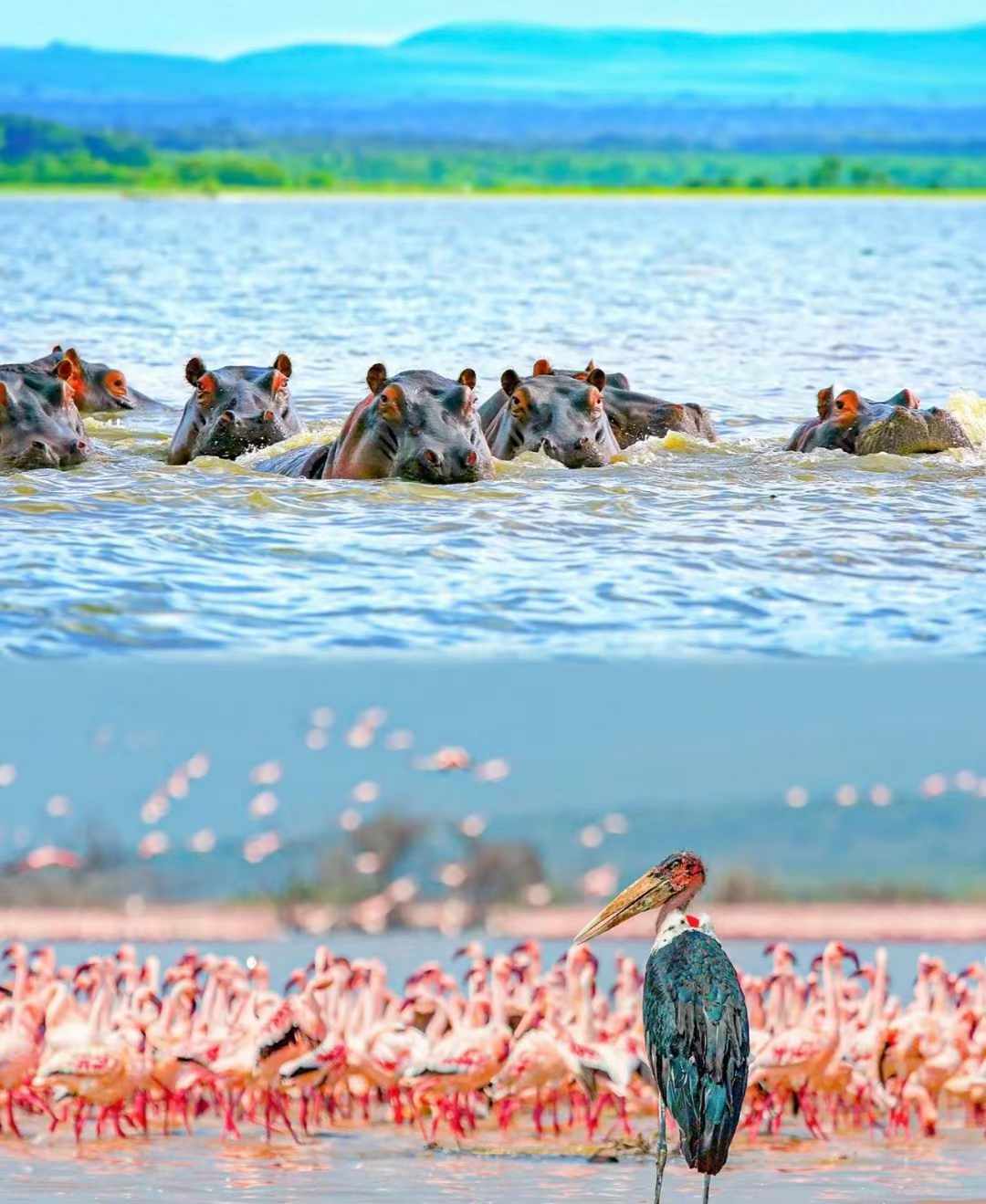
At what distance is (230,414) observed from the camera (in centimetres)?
996

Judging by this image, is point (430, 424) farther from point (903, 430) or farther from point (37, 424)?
point (903, 430)

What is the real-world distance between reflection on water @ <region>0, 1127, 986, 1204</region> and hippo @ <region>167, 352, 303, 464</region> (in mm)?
2996

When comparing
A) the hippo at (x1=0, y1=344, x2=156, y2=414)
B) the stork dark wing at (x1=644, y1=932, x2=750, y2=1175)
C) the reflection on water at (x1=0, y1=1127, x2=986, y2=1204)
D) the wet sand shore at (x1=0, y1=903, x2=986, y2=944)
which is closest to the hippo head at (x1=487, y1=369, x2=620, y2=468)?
the reflection on water at (x1=0, y1=1127, x2=986, y2=1204)

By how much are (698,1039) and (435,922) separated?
11.1 metres

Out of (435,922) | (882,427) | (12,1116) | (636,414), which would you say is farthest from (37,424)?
(435,922)

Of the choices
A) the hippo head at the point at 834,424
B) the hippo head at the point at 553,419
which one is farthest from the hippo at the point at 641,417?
the hippo head at the point at 553,419

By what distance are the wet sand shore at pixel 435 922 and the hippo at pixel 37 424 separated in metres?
6.57

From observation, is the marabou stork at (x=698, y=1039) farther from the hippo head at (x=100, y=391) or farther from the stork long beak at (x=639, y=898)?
the hippo head at (x=100, y=391)

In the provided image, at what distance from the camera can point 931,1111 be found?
8195 mm

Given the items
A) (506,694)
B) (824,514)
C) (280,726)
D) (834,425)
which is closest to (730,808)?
(280,726)

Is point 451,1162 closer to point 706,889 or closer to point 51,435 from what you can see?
→ point 51,435

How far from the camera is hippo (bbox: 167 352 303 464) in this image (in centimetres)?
998

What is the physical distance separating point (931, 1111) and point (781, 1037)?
613 mm

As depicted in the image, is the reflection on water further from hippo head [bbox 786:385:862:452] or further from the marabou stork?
hippo head [bbox 786:385:862:452]
